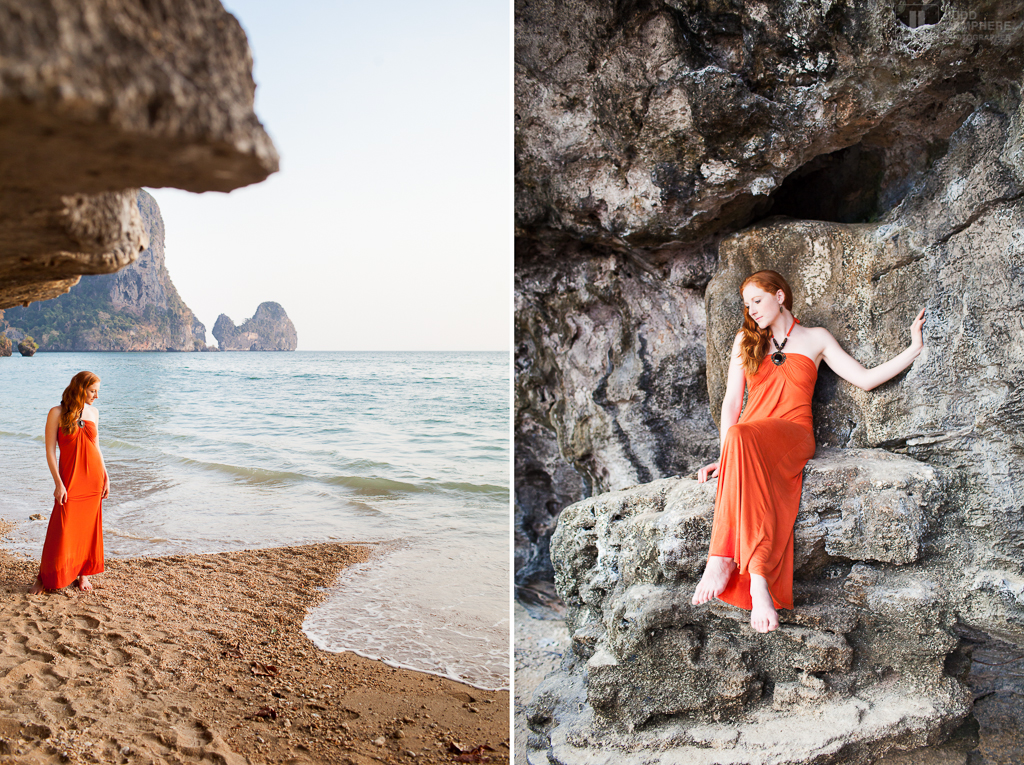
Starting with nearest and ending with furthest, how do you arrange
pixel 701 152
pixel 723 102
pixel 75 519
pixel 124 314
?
pixel 723 102, pixel 701 152, pixel 75 519, pixel 124 314

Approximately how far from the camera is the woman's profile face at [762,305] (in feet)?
7.89

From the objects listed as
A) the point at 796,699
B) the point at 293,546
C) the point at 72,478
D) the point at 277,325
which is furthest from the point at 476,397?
the point at 277,325

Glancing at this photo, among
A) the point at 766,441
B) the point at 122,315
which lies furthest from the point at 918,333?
the point at 122,315

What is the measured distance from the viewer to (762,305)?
94.9 inches

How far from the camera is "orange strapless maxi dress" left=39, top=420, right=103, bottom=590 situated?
9.64 ft

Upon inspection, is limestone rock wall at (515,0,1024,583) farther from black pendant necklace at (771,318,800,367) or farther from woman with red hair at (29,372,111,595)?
woman with red hair at (29,372,111,595)

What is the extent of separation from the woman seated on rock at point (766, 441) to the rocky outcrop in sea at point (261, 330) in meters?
21.7

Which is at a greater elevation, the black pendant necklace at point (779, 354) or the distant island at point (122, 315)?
the distant island at point (122, 315)

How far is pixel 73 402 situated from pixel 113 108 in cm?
278

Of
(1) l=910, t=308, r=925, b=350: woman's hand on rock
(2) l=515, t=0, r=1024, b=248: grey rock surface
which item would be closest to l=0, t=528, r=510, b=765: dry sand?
(1) l=910, t=308, r=925, b=350: woman's hand on rock

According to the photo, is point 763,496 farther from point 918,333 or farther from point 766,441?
point 918,333

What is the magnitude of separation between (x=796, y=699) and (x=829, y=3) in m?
2.48

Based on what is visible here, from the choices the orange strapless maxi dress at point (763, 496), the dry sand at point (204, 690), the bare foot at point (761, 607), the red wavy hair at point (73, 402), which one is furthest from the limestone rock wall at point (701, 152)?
the red wavy hair at point (73, 402)

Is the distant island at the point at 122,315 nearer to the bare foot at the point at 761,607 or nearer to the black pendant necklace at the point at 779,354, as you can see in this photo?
the black pendant necklace at the point at 779,354
